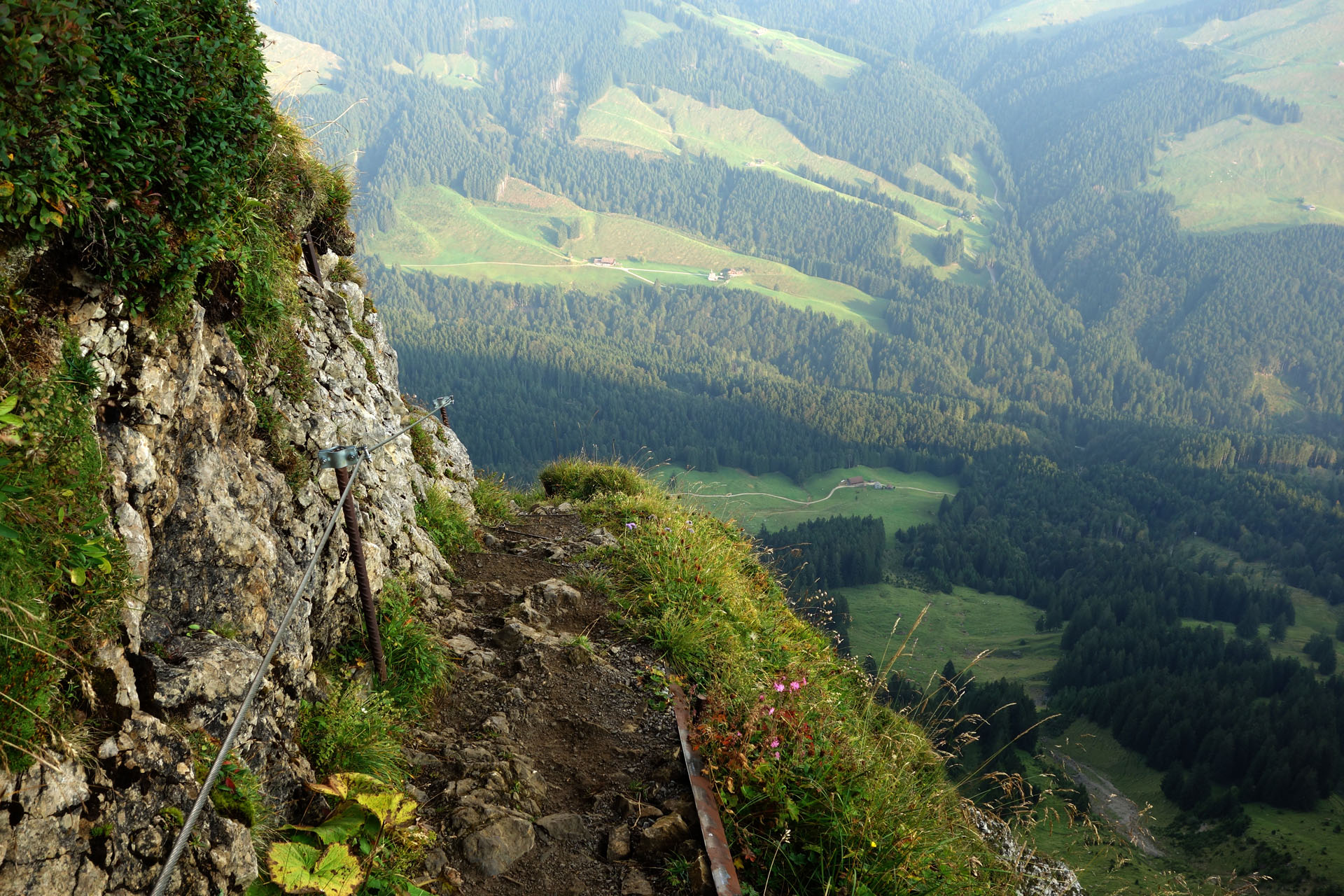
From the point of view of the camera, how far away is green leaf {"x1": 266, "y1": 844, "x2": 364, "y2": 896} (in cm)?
426

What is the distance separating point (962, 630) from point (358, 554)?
12997 cm

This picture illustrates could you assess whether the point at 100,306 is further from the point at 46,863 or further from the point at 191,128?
the point at 46,863

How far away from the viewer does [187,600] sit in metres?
5.00

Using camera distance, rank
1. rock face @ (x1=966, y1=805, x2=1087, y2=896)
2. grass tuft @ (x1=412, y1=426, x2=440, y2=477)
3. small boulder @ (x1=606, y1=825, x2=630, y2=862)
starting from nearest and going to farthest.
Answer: small boulder @ (x1=606, y1=825, x2=630, y2=862), rock face @ (x1=966, y1=805, x2=1087, y2=896), grass tuft @ (x1=412, y1=426, x2=440, y2=477)

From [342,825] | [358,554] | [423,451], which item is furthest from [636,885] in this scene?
[423,451]

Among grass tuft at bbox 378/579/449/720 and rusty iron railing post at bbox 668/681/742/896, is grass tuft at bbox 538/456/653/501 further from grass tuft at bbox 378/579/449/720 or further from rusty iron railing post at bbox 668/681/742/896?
rusty iron railing post at bbox 668/681/742/896

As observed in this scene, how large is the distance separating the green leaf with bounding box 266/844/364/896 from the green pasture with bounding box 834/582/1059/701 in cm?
9999

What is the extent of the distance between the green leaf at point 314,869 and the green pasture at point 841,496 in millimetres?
147124

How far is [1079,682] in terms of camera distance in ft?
343

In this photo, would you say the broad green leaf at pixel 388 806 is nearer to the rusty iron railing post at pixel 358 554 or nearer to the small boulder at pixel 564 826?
the small boulder at pixel 564 826

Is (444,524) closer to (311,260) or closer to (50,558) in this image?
(311,260)

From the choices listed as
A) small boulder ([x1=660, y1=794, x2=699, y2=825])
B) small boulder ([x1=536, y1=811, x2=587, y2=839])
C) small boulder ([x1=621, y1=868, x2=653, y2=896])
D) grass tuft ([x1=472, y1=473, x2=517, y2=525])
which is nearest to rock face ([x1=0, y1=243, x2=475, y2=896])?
small boulder ([x1=536, y1=811, x2=587, y2=839])

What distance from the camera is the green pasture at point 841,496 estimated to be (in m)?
162

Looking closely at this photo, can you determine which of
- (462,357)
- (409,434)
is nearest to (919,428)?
(462,357)
